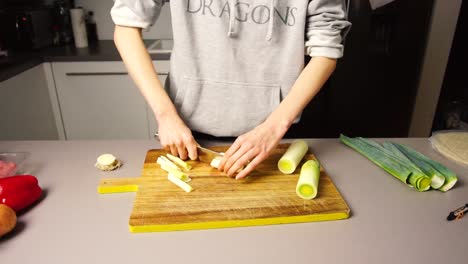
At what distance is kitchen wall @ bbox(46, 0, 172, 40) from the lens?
2238 mm

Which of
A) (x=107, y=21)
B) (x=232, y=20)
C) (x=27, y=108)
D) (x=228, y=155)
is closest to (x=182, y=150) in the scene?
(x=228, y=155)

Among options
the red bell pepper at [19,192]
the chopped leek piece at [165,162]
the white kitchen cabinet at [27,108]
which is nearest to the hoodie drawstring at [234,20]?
the chopped leek piece at [165,162]

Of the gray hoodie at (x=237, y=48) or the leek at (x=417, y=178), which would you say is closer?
the leek at (x=417, y=178)

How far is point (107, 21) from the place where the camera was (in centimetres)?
227

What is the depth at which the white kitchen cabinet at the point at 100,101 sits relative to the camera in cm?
186

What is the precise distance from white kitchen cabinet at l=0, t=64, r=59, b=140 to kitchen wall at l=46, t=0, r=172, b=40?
0.59 m

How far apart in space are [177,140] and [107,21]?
5.84 ft

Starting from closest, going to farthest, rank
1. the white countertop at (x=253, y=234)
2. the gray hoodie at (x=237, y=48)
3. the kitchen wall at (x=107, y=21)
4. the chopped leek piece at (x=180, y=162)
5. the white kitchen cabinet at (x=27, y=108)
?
the white countertop at (x=253, y=234) < the chopped leek piece at (x=180, y=162) < the gray hoodie at (x=237, y=48) < the white kitchen cabinet at (x=27, y=108) < the kitchen wall at (x=107, y=21)

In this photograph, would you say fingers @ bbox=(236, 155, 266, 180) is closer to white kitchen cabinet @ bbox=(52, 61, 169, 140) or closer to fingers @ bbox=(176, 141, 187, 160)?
fingers @ bbox=(176, 141, 187, 160)

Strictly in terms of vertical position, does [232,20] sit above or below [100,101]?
above

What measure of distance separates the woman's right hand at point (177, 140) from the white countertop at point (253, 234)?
10 cm

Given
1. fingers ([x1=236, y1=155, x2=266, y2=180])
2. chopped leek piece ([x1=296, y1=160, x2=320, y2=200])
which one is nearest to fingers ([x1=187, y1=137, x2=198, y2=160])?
fingers ([x1=236, y1=155, x2=266, y2=180])

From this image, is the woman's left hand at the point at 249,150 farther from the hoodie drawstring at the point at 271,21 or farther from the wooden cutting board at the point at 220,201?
the hoodie drawstring at the point at 271,21

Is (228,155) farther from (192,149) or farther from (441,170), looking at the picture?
(441,170)
